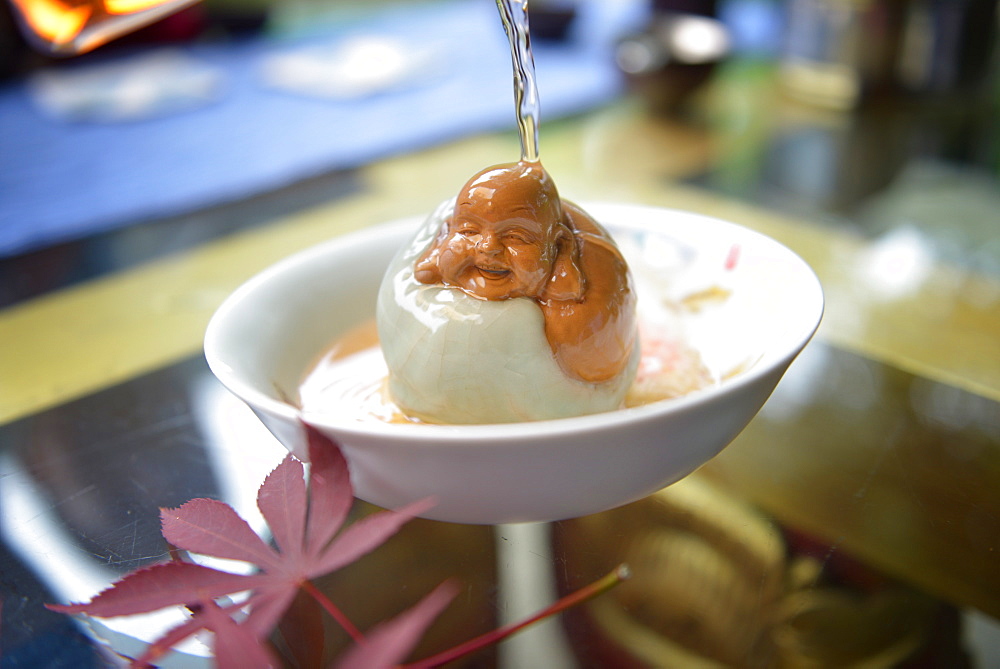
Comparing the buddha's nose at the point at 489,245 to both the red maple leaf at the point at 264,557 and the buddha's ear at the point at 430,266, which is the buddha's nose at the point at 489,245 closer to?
the buddha's ear at the point at 430,266

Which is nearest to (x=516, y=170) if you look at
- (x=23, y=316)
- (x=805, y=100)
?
(x=23, y=316)

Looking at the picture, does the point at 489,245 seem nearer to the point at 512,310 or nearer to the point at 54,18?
the point at 512,310

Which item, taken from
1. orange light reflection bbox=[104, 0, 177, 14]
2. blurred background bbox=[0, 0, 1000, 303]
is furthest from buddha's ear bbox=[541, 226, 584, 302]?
blurred background bbox=[0, 0, 1000, 303]

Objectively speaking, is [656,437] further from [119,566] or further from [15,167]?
[15,167]

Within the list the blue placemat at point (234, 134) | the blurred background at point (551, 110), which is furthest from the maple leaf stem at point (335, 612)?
the blue placemat at point (234, 134)

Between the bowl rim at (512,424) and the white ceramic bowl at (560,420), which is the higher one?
the bowl rim at (512,424)
